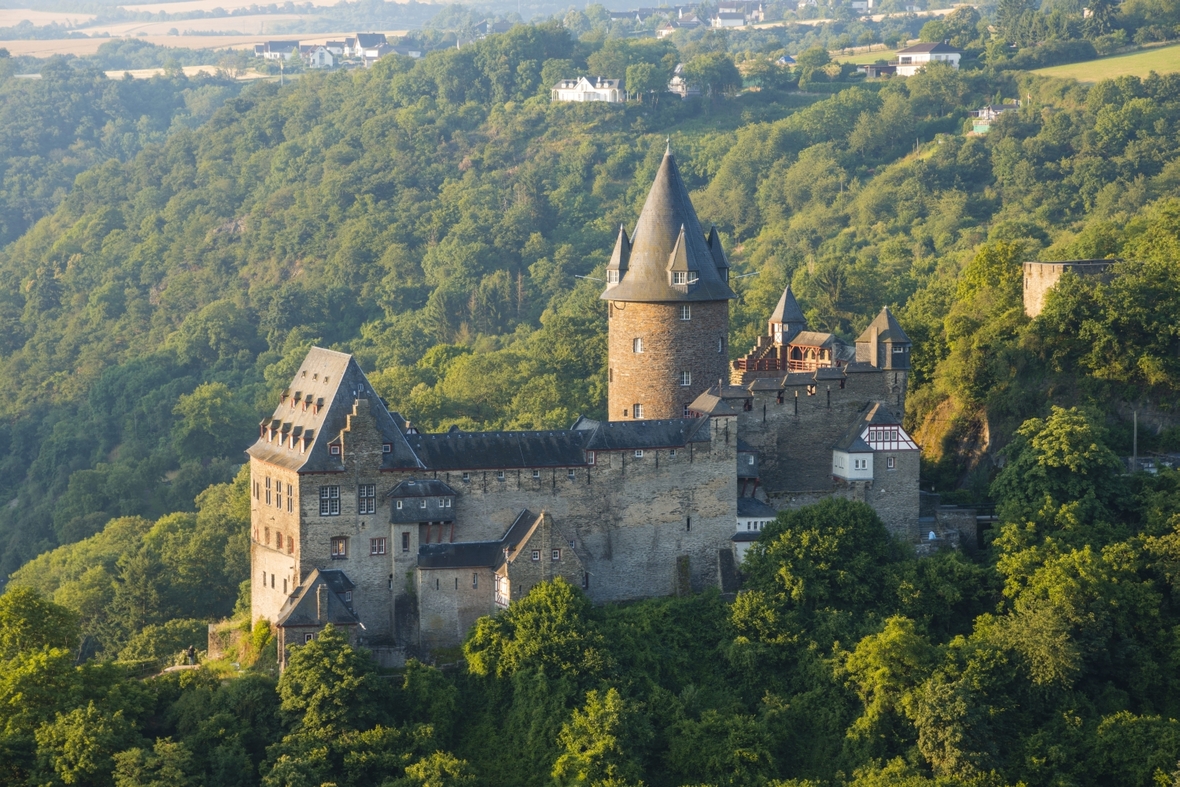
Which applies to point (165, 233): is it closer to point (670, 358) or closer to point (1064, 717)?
point (670, 358)

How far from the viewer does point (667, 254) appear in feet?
218

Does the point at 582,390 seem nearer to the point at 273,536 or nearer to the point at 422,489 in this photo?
the point at 422,489

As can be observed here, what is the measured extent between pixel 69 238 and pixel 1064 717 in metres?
112

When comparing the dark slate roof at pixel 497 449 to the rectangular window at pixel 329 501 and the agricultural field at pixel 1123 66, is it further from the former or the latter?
the agricultural field at pixel 1123 66

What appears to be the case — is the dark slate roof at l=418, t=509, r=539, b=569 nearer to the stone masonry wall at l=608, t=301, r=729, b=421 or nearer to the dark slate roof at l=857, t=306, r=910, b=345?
the stone masonry wall at l=608, t=301, r=729, b=421

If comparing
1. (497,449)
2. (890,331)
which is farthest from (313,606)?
(890,331)

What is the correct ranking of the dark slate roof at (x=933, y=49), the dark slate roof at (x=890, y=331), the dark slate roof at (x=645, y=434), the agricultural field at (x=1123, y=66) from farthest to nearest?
1. the dark slate roof at (x=933, y=49)
2. the agricultural field at (x=1123, y=66)
3. the dark slate roof at (x=890, y=331)
4. the dark slate roof at (x=645, y=434)

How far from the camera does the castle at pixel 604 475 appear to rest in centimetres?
5831

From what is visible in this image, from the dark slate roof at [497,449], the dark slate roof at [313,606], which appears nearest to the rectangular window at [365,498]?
the dark slate roof at [497,449]

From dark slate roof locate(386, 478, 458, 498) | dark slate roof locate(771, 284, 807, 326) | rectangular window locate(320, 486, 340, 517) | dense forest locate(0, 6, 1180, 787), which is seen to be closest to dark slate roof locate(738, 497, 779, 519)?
dense forest locate(0, 6, 1180, 787)

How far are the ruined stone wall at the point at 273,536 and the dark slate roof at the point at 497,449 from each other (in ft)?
13.4

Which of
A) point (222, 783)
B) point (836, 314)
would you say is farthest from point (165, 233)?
point (222, 783)

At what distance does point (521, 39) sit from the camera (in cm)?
16800

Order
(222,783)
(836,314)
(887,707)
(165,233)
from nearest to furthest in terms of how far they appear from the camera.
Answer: (222,783)
(887,707)
(836,314)
(165,233)
